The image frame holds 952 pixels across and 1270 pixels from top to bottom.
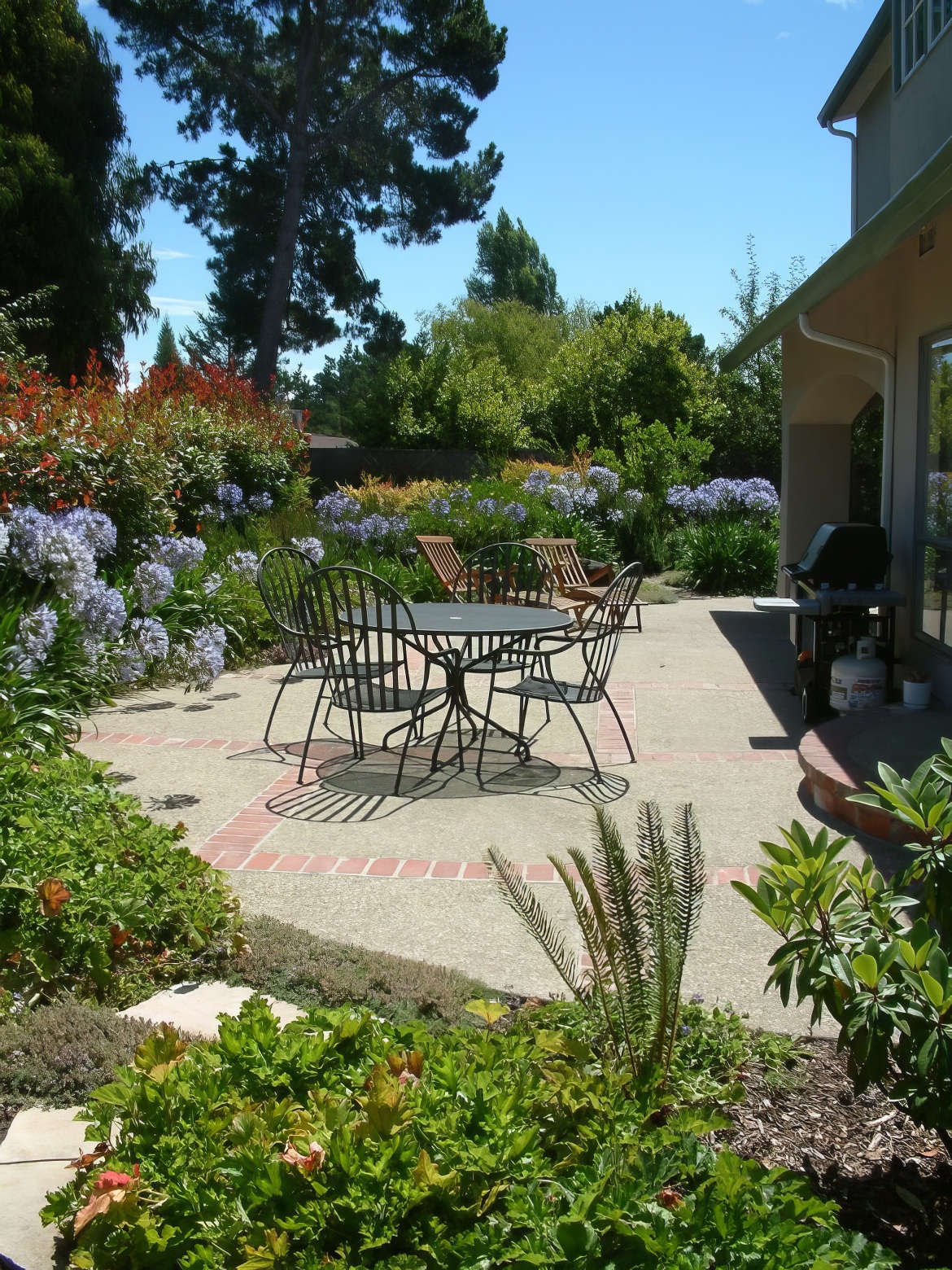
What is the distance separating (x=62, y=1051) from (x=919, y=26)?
10009 mm

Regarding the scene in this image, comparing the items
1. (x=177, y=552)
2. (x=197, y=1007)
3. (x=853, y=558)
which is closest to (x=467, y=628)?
(x=177, y=552)

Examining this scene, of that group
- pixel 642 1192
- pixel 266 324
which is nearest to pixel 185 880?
pixel 642 1192

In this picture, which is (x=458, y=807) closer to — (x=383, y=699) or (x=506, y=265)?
(x=383, y=699)

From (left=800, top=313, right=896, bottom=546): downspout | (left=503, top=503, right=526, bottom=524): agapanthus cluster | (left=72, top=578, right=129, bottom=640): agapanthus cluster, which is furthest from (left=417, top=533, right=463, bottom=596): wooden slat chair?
(left=72, top=578, right=129, bottom=640): agapanthus cluster

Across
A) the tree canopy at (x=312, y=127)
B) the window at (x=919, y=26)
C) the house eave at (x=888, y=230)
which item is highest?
the tree canopy at (x=312, y=127)

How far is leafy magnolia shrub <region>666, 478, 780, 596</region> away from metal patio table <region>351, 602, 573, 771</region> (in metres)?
8.46

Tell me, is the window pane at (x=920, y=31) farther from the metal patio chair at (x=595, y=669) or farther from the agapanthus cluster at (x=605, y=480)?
the agapanthus cluster at (x=605, y=480)

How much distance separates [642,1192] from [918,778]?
102cm

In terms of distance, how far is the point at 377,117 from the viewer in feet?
69.7

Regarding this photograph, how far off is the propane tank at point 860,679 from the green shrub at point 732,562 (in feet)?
25.4

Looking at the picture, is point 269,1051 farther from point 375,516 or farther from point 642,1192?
point 375,516

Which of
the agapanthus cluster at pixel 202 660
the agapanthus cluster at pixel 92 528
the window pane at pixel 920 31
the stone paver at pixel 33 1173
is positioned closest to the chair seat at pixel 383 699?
the agapanthus cluster at pixel 202 660

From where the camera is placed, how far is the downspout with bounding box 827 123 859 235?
1248 cm

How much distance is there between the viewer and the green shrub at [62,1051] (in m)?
2.44
